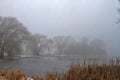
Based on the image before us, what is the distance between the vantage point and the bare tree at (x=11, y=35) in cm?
6234

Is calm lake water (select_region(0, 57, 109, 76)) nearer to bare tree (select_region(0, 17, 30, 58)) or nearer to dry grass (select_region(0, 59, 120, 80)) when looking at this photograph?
dry grass (select_region(0, 59, 120, 80))

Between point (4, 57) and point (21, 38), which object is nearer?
point (4, 57)

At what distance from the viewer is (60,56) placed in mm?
67312

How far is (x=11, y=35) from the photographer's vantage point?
220 feet

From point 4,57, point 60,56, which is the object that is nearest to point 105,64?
point 4,57

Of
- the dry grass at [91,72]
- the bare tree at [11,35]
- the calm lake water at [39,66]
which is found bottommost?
the calm lake water at [39,66]

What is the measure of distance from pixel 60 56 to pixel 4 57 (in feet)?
44.4

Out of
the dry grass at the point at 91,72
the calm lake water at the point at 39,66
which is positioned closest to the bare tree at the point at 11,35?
the calm lake water at the point at 39,66

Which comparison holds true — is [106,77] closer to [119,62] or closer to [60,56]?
[119,62]

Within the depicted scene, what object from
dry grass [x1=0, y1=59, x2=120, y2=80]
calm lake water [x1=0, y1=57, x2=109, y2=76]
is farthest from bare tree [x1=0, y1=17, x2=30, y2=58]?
dry grass [x1=0, y1=59, x2=120, y2=80]

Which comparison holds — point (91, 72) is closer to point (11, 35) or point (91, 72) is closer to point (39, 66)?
point (39, 66)

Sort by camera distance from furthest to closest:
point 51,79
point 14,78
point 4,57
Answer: point 4,57 → point 14,78 → point 51,79

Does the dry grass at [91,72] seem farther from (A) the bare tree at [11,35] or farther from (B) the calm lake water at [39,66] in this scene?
(A) the bare tree at [11,35]

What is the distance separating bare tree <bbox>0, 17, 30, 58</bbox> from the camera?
62344 millimetres
